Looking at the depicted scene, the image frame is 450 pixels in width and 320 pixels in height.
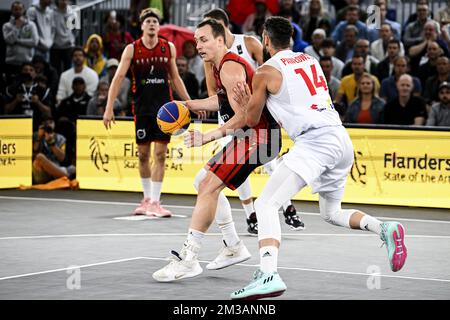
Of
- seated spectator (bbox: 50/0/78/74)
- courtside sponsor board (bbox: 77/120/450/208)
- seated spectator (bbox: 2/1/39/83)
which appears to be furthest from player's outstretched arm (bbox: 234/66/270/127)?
seated spectator (bbox: 50/0/78/74)

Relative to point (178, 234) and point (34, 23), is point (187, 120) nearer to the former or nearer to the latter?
point (178, 234)

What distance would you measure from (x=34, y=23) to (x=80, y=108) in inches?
106

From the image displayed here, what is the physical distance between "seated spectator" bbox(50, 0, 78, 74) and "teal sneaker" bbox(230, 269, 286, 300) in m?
13.7

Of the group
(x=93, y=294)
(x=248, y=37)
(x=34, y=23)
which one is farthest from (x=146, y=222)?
(x=34, y=23)

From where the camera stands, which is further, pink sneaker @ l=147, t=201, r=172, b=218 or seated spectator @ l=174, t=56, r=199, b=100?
seated spectator @ l=174, t=56, r=199, b=100

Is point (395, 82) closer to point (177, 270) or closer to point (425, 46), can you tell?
point (425, 46)

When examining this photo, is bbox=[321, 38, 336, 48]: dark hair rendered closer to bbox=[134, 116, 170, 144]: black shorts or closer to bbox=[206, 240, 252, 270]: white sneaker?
bbox=[134, 116, 170, 144]: black shorts

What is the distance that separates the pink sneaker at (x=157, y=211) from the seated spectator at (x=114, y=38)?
7386 mm

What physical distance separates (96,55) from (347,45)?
4.96 m

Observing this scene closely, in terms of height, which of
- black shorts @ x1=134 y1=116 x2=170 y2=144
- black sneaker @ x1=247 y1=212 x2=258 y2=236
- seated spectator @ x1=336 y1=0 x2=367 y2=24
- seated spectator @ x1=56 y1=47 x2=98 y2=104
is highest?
seated spectator @ x1=336 y1=0 x2=367 y2=24

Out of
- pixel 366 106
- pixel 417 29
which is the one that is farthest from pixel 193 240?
pixel 417 29

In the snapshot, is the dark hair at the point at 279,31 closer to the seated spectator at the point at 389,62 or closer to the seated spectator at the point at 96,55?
the seated spectator at the point at 389,62

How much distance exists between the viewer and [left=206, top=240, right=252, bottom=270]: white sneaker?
994cm

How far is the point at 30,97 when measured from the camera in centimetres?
1945
